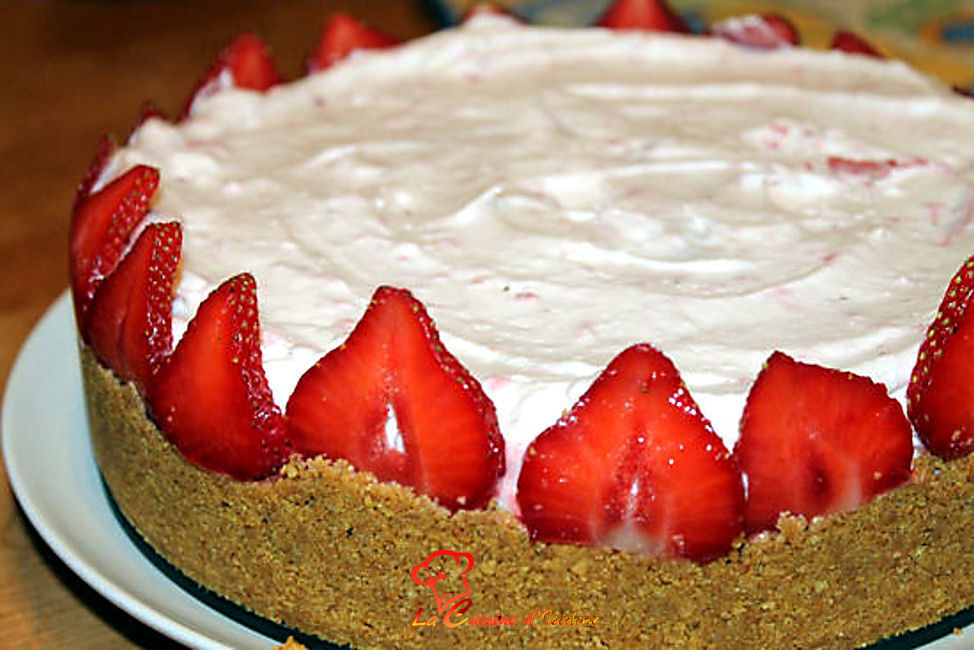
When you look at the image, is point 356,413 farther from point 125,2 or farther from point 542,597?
point 125,2

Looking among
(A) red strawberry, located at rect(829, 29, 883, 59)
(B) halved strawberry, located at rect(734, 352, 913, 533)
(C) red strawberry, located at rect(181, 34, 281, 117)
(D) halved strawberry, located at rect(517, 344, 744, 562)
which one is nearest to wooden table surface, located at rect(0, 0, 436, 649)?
(C) red strawberry, located at rect(181, 34, 281, 117)

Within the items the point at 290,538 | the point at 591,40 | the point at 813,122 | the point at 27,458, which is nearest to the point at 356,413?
the point at 290,538

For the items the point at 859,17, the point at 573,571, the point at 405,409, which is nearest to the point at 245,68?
the point at 405,409

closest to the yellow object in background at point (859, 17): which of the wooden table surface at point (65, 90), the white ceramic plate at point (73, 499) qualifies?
the wooden table surface at point (65, 90)

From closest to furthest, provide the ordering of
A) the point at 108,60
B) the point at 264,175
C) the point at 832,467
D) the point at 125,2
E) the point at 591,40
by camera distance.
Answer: the point at 832,467 → the point at 264,175 → the point at 591,40 → the point at 108,60 → the point at 125,2

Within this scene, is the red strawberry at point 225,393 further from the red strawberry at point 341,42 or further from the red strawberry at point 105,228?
the red strawberry at point 341,42

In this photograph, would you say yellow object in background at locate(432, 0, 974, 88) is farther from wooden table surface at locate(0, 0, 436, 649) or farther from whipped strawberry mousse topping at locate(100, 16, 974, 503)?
whipped strawberry mousse topping at locate(100, 16, 974, 503)

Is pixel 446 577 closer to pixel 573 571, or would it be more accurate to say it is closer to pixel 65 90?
pixel 573 571
